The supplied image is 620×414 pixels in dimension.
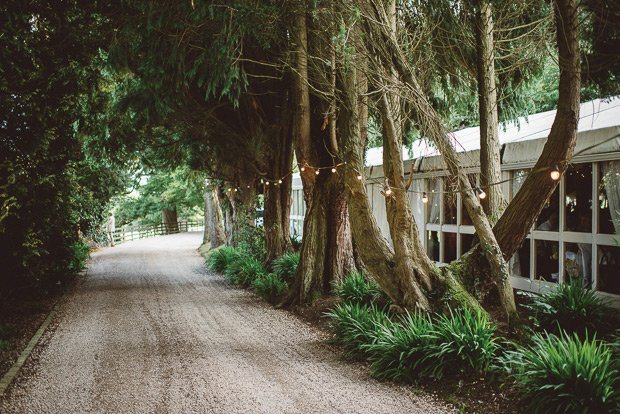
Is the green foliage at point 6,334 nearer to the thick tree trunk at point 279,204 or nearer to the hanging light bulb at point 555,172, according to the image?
the thick tree trunk at point 279,204

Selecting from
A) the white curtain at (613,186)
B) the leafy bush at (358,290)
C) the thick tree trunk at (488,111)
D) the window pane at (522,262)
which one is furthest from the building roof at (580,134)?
the leafy bush at (358,290)

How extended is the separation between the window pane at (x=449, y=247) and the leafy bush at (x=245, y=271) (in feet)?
15.7

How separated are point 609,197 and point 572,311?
1.94 m

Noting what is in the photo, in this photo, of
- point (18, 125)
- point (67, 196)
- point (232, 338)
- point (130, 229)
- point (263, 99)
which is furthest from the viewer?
point (130, 229)

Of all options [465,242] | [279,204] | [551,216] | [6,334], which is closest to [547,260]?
[551,216]

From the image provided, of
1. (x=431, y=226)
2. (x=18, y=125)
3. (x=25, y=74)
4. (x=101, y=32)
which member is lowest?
(x=431, y=226)

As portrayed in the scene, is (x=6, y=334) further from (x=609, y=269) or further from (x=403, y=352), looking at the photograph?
(x=609, y=269)

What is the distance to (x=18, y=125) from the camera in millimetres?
7379

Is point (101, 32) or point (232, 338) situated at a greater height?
point (101, 32)

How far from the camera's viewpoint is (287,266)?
11531 millimetres

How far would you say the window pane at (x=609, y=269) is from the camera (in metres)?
6.34

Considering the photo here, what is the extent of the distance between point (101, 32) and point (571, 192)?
8973 millimetres

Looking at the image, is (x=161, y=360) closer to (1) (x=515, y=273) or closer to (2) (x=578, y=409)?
(2) (x=578, y=409)

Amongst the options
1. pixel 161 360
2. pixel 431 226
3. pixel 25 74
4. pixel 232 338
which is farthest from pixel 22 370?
pixel 431 226
